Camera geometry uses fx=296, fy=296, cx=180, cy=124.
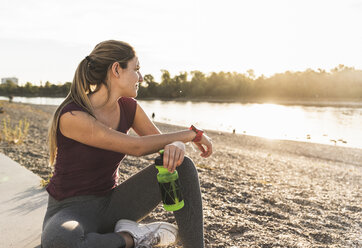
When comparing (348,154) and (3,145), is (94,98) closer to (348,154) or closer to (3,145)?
(3,145)

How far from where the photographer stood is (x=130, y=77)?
1835 mm

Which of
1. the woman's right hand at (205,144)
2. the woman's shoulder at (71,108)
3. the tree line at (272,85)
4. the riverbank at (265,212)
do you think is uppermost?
the tree line at (272,85)

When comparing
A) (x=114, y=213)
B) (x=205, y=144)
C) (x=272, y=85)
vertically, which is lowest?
(x=114, y=213)

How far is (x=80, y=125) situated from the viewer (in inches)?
63.4

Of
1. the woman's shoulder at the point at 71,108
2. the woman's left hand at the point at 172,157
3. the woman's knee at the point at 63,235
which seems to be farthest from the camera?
the woman's shoulder at the point at 71,108

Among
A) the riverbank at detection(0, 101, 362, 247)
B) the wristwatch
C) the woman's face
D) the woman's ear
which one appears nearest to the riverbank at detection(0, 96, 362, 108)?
the riverbank at detection(0, 101, 362, 247)

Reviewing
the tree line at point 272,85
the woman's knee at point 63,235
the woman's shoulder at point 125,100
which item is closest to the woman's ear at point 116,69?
the woman's shoulder at point 125,100

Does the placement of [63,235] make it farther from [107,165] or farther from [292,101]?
[292,101]

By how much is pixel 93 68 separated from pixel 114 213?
88 cm

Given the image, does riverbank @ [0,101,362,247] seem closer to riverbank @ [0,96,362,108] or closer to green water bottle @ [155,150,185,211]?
green water bottle @ [155,150,185,211]

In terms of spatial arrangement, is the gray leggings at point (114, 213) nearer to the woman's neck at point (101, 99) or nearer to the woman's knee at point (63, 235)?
the woman's knee at point (63, 235)

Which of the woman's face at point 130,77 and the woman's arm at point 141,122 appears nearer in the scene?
the woman's face at point 130,77

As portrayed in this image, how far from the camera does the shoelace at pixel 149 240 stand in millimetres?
1617

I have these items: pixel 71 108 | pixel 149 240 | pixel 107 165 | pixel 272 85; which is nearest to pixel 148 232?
pixel 149 240
